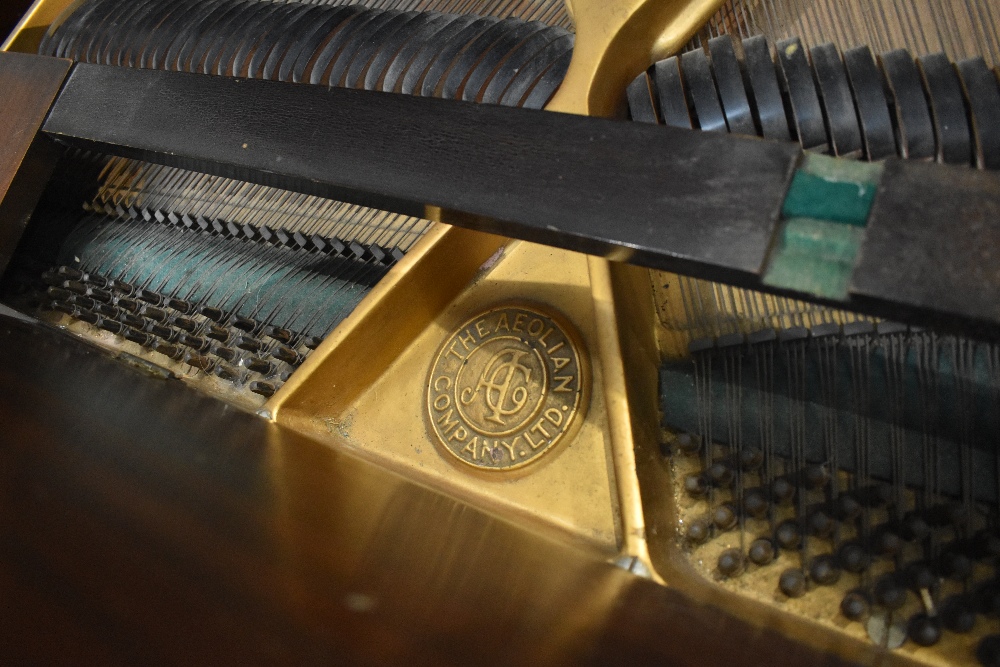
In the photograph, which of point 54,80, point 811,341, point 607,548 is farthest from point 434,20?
point 607,548

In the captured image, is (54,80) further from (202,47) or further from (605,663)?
(605,663)

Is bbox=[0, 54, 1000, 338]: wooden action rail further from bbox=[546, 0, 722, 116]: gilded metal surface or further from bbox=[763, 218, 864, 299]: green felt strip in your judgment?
bbox=[546, 0, 722, 116]: gilded metal surface

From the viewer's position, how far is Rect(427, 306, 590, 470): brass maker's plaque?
51.9 inches

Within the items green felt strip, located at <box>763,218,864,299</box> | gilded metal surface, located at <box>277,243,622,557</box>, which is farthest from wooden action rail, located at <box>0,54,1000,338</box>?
gilded metal surface, located at <box>277,243,622,557</box>

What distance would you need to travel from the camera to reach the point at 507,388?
4.47 feet

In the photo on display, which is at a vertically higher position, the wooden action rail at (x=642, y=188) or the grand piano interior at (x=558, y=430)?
the wooden action rail at (x=642, y=188)

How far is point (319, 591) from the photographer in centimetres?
96

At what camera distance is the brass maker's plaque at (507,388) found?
4.32 feet

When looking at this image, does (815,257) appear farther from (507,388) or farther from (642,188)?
(507,388)

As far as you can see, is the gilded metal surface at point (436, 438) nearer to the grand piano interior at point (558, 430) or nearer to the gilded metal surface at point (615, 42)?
the grand piano interior at point (558, 430)

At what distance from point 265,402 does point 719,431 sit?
2.56 ft

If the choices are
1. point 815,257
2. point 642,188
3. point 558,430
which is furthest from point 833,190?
point 558,430

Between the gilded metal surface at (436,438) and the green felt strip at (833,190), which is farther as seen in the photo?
the gilded metal surface at (436,438)

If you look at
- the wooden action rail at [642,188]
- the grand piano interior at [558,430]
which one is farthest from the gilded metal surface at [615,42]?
the wooden action rail at [642,188]
